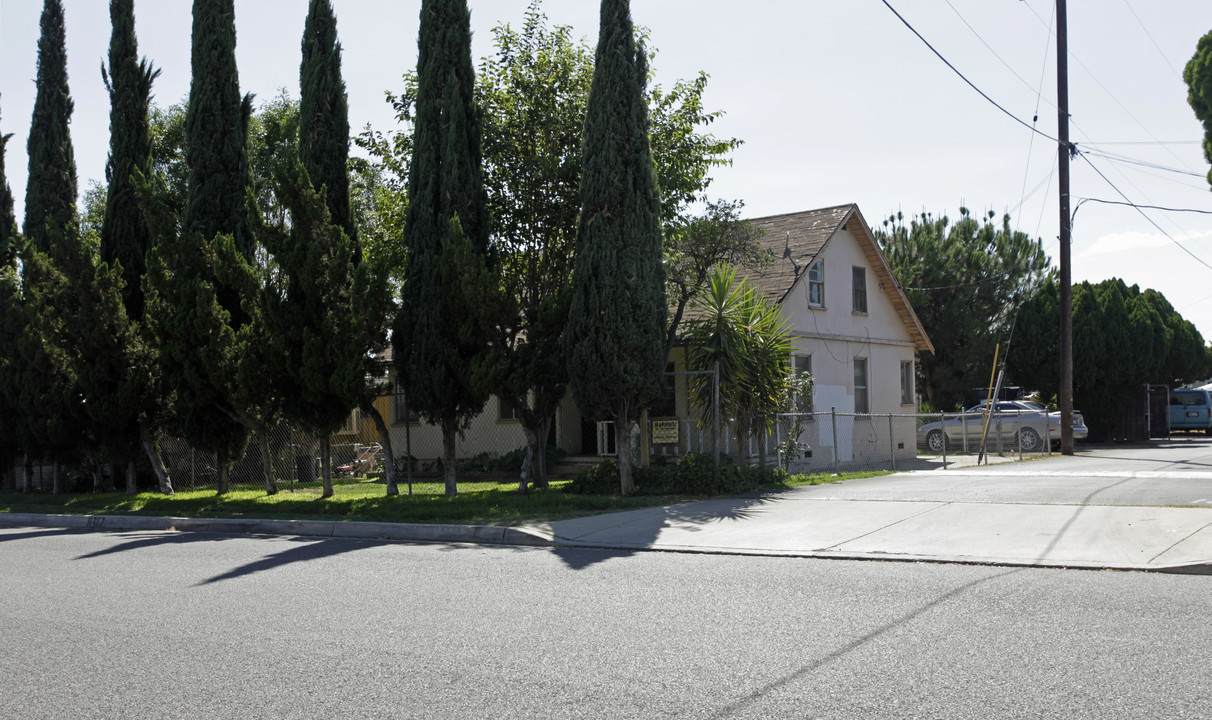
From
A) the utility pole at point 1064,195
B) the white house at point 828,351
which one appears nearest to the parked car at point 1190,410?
the white house at point 828,351

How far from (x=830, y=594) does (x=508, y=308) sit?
345 inches

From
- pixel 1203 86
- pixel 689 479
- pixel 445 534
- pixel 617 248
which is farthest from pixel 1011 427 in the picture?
pixel 445 534

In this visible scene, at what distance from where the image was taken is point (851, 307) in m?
24.8

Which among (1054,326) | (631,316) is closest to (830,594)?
(631,316)

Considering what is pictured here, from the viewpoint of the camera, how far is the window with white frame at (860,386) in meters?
25.2

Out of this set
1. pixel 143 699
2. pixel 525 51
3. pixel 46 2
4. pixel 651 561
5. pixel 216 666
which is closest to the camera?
pixel 143 699

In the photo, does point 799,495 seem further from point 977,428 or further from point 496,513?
point 977,428

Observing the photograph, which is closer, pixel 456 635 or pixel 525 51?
pixel 456 635

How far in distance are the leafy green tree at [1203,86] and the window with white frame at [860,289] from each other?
26.3 ft

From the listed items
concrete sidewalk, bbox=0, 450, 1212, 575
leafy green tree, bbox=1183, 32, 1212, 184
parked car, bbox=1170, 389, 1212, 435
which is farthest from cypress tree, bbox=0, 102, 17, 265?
parked car, bbox=1170, 389, 1212, 435

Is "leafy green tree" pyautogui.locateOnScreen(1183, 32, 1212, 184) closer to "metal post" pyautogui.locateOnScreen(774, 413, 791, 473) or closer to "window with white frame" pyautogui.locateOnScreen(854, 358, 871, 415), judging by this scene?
"window with white frame" pyautogui.locateOnScreen(854, 358, 871, 415)

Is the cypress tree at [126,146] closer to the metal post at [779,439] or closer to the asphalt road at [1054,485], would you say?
the metal post at [779,439]

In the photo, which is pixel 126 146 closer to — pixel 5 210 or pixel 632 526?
pixel 5 210

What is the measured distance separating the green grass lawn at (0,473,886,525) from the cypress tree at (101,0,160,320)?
435cm
